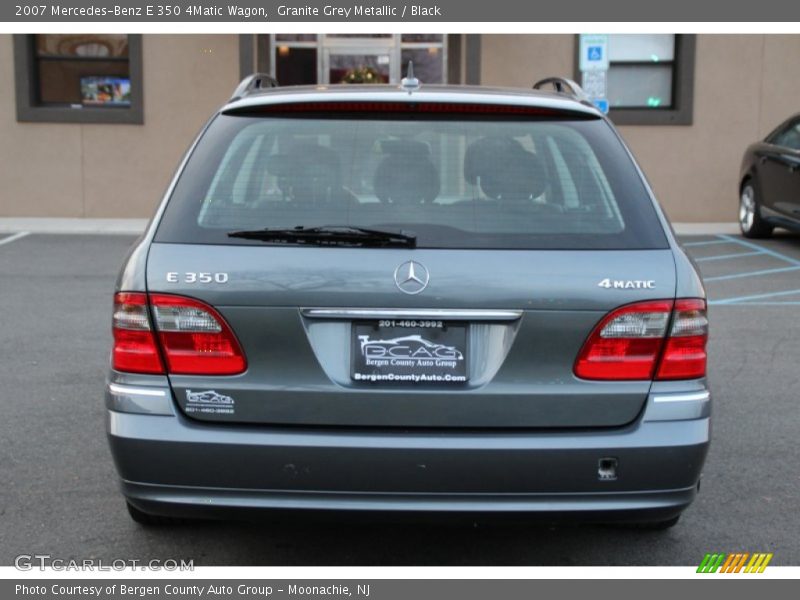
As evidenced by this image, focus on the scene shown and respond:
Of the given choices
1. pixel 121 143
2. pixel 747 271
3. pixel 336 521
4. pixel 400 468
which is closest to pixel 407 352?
pixel 400 468

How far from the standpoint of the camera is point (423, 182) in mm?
3850

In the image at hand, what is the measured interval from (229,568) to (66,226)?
478 inches

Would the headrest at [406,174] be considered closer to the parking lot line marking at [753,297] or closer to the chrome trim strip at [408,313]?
the chrome trim strip at [408,313]

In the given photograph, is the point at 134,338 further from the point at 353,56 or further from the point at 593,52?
the point at 353,56

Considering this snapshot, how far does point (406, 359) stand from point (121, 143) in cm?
1360

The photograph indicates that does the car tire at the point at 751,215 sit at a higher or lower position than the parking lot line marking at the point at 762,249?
higher

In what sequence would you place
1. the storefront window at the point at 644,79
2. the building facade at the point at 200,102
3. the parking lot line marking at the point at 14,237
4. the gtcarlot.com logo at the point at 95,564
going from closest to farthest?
the gtcarlot.com logo at the point at 95,564, the parking lot line marking at the point at 14,237, the building facade at the point at 200,102, the storefront window at the point at 644,79

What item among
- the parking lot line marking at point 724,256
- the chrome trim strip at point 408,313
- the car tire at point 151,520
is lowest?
the parking lot line marking at point 724,256

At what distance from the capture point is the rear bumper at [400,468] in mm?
3580

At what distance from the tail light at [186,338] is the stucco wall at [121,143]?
12863 millimetres

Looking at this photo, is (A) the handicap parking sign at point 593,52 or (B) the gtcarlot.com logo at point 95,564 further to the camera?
(A) the handicap parking sign at point 593,52

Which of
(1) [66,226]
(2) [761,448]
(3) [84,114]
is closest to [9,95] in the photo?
(3) [84,114]

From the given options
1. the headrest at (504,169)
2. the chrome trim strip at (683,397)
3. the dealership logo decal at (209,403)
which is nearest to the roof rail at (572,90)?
the headrest at (504,169)

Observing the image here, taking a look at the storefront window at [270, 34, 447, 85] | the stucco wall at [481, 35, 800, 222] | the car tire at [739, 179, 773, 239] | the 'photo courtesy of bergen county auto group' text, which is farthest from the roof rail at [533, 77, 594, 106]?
the storefront window at [270, 34, 447, 85]
